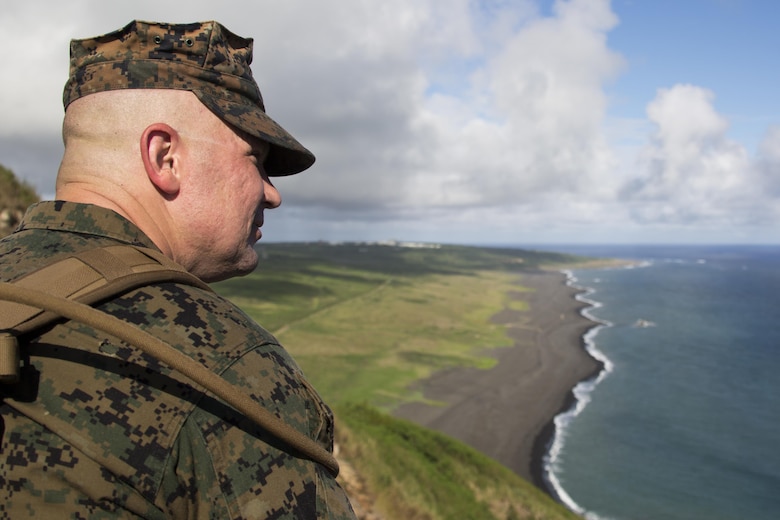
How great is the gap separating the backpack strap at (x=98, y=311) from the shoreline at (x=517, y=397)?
2940 cm

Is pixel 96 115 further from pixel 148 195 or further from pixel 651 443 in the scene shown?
pixel 651 443

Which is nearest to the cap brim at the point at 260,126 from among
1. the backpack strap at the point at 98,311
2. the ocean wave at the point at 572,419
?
the backpack strap at the point at 98,311

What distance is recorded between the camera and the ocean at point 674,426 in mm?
27922

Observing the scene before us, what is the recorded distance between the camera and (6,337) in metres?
1.25

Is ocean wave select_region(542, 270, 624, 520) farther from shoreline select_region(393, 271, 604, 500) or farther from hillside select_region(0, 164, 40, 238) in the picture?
hillside select_region(0, 164, 40, 238)

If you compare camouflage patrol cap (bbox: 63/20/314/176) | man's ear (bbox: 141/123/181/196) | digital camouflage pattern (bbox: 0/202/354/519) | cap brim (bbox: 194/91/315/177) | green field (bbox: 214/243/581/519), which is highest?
camouflage patrol cap (bbox: 63/20/314/176)

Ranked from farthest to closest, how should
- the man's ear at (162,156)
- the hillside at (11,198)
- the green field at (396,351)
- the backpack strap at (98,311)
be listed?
1. the green field at (396,351)
2. the hillside at (11,198)
3. the man's ear at (162,156)
4. the backpack strap at (98,311)

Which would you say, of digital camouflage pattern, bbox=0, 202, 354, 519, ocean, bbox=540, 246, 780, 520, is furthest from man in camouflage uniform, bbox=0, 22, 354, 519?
ocean, bbox=540, 246, 780, 520

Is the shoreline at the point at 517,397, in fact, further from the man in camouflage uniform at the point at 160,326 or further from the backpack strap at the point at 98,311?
the backpack strap at the point at 98,311

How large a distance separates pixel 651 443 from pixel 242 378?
1557 inches

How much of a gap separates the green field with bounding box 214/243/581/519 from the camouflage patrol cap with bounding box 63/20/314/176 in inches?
326

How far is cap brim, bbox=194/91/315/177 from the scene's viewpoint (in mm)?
1821

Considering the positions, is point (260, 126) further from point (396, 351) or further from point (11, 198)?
point (396, 351)

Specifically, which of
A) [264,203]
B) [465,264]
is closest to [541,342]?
[264,203]
